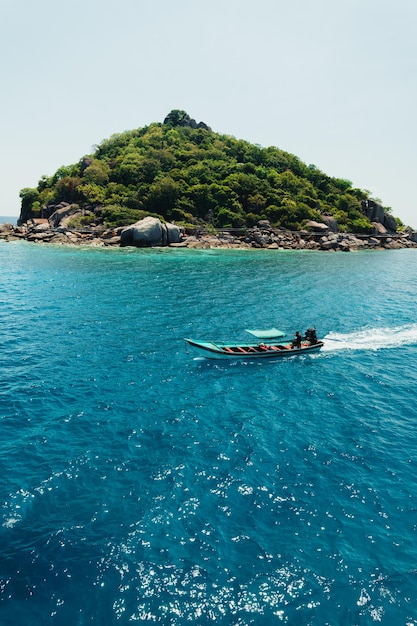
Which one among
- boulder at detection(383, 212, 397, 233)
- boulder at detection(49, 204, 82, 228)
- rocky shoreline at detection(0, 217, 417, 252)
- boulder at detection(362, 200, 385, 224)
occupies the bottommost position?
rocky shoreline at detection(0, 217, 417, 252)

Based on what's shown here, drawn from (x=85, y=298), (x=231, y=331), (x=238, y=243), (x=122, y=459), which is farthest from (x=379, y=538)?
(x=238, y=243)

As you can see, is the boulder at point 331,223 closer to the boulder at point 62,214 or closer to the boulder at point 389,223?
the boulder at point 389,223

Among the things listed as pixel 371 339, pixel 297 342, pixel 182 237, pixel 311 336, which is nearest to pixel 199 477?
pixel 297 342

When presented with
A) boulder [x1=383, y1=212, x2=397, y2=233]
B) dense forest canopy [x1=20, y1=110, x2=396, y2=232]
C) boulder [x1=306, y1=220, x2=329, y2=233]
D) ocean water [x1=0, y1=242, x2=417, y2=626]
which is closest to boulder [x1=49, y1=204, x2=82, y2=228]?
dense forest canopy [x1=20, y1=110, x2=396, y2=232]

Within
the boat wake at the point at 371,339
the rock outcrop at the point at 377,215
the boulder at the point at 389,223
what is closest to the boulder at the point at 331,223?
the rock outcrop at the point at 377,215

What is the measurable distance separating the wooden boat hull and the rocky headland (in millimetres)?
72154

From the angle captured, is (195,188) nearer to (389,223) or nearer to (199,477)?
(389,223)

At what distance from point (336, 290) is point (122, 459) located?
5096 cm

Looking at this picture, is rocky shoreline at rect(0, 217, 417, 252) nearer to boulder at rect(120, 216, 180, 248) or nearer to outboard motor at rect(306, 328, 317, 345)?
boulder at rect(120, 216, 180, 248)

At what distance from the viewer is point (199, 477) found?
1902cm

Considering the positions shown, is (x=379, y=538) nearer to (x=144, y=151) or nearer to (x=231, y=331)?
(x=231, y=331)

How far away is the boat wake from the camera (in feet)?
126

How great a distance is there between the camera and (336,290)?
204 ft

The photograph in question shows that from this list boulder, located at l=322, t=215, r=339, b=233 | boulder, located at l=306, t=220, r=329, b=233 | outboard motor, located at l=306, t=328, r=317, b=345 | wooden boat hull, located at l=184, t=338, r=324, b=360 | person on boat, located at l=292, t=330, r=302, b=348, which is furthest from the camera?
boulder, located at l=322, t=215, r=339, b=233
